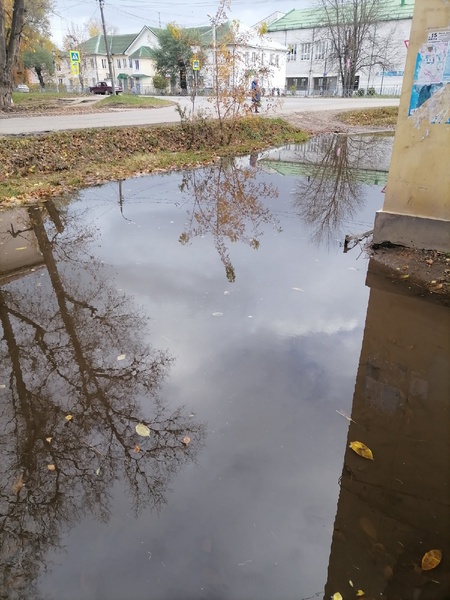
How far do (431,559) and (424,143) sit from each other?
4735mm

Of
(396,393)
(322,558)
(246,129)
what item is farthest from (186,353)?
(246,129)

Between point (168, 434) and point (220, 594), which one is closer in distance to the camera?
point (220, 594)

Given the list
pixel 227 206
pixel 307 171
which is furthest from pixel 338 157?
pixel 227 206

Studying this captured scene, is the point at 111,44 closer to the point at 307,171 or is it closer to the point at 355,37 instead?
the point at 355,37

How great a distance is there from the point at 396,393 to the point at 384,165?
1146 cm

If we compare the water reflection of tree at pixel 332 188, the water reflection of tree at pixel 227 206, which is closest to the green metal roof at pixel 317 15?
the water reflection of tree at pixel 332 188

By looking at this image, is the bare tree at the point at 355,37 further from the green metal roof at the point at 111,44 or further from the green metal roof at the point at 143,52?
the green metal roof at the point at 111,44

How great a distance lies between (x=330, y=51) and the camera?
216ft

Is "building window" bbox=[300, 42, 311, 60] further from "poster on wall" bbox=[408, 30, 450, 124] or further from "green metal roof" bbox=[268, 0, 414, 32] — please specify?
"poster on wall" bbox=[408, 30, 450, 124]

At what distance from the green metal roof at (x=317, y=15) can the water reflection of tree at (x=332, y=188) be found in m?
51.3

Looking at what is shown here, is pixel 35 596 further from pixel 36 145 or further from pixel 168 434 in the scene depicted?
pixel 36 145

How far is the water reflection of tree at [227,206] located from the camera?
715 centimetres

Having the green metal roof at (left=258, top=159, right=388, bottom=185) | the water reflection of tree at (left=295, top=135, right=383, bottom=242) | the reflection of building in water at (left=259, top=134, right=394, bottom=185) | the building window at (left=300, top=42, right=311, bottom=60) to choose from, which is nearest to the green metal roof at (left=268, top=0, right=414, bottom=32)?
the building window at (left=300, top=42, right=311, bottom=60)

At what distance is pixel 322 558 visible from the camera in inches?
91.5
